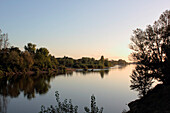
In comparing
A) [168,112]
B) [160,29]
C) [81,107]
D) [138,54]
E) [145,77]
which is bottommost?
[81,107]

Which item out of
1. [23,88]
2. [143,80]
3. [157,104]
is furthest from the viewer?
[23,88]

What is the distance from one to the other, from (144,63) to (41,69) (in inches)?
2795

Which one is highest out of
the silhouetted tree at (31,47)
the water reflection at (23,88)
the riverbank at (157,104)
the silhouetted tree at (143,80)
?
the silhouetted tree at (31,47)

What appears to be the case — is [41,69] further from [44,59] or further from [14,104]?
[14,104]

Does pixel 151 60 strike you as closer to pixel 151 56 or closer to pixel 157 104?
pixel 151 56

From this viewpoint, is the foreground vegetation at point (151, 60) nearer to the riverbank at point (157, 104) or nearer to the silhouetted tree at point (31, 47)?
the riverbank at point (157, 104)

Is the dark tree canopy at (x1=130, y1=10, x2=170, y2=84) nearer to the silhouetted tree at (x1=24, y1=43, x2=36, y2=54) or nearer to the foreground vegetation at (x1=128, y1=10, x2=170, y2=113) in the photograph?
the foreground vegetation at (x1=128, y1=10, x2=170, y2=113)

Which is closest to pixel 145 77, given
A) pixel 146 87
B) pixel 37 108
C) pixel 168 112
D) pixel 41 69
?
pixel 146 87

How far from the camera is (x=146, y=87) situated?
1845cm

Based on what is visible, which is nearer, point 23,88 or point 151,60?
point 151,60

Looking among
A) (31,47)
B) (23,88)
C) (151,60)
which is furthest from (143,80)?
(31,47)

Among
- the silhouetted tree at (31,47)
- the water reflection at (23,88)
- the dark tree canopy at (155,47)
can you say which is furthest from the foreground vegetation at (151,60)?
the silhouetted tree at (31,47)

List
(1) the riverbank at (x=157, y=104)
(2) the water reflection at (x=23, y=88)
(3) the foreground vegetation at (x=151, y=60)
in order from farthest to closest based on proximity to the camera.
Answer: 1. (2) the water reflection at (x=23, y=88)
2. (3) the foreground vegetation at (x=151, y=60)
3. (1) the riverbank at (x=157, y=104)

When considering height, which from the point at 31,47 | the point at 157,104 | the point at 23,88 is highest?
the point at 31,47
